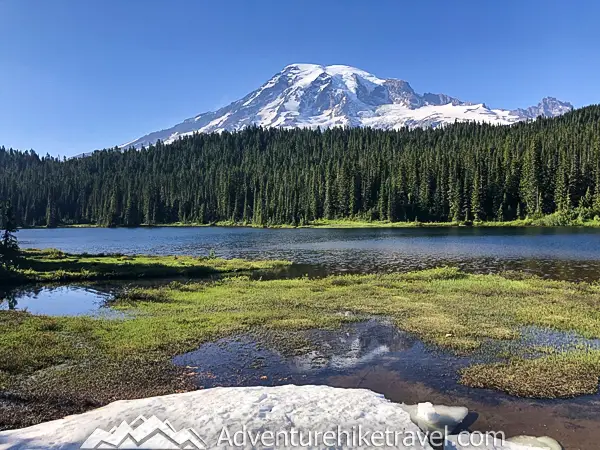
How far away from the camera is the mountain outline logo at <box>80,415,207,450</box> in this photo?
980 centimetres

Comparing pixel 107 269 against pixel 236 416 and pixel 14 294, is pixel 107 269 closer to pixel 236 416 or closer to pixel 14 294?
pixel 14 294

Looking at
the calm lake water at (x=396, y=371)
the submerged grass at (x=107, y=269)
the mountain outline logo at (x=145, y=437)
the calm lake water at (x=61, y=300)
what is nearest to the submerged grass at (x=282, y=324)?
the calm lake water at (x=396, y=371)

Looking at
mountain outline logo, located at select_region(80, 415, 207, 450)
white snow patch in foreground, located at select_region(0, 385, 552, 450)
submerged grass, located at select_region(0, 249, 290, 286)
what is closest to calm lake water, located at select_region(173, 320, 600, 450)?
white snow patch in foreground, located at select_region(0, 385, 552, 450)

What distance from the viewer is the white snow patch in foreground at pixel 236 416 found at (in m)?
10.6

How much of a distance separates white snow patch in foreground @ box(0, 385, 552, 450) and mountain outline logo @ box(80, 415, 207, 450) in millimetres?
154

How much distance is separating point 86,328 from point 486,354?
21.0 metres

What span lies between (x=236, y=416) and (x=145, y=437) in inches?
89.9

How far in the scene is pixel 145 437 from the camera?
10125 mm

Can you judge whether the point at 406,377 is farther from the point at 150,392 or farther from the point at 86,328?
the point at 86,328

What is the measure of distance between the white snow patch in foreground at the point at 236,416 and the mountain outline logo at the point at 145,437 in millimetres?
154

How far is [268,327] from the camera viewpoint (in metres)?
24.2

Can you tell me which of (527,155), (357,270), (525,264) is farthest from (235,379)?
(527,155)

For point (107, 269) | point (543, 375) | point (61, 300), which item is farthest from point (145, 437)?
point (107, 269)

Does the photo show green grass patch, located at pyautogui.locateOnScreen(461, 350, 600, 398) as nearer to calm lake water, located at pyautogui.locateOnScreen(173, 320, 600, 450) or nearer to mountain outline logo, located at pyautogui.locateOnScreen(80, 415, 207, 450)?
calm lake water, located at pyautogui.locateOnScreen(173, 320, 600, 450)
